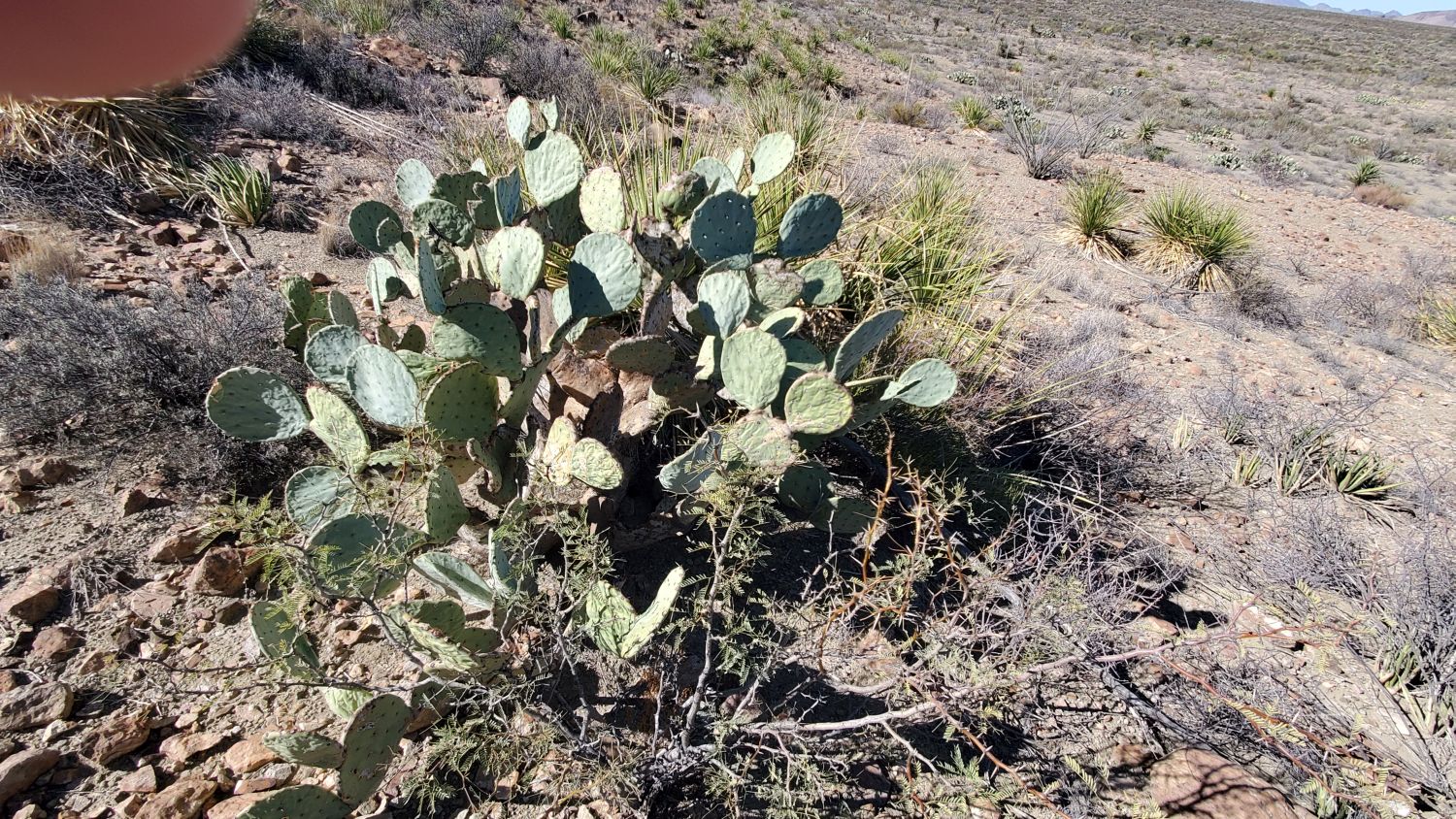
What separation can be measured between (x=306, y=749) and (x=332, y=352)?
47.3 inches

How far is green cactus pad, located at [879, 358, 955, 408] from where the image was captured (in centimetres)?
227

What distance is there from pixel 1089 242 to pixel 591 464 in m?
7.52

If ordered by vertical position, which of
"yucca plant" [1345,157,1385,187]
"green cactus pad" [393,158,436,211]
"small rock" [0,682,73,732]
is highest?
"green cactus pad" [393,158,436,211]

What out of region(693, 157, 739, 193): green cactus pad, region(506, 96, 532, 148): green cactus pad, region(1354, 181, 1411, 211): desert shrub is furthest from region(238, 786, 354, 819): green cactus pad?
region(1354, 181, 1411, 211): desert shrub

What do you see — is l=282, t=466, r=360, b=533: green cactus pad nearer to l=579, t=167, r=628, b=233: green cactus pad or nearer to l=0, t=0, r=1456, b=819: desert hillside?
l=0, t=0, r=1456, b=819: desert hillside

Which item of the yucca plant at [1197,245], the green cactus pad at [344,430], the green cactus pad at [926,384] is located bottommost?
the yucca plant at [1197,245]

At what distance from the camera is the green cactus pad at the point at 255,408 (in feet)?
6.69

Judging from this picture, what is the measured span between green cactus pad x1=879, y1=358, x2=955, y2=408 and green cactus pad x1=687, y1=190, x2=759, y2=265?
78 cm

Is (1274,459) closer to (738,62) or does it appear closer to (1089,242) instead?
(1089,242)

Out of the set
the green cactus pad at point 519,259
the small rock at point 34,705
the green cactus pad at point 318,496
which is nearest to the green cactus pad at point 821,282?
the green cactus pad at point 519,259

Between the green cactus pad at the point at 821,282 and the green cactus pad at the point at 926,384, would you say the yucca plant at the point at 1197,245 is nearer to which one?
the green cactus pad at the point at 821,282

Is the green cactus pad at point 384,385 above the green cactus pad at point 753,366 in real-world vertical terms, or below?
above

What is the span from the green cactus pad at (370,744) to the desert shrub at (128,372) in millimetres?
1520

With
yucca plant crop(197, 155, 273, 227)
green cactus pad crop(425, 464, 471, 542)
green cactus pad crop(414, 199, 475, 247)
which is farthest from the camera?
yucca plant crop(197, 155, 273, 227)
